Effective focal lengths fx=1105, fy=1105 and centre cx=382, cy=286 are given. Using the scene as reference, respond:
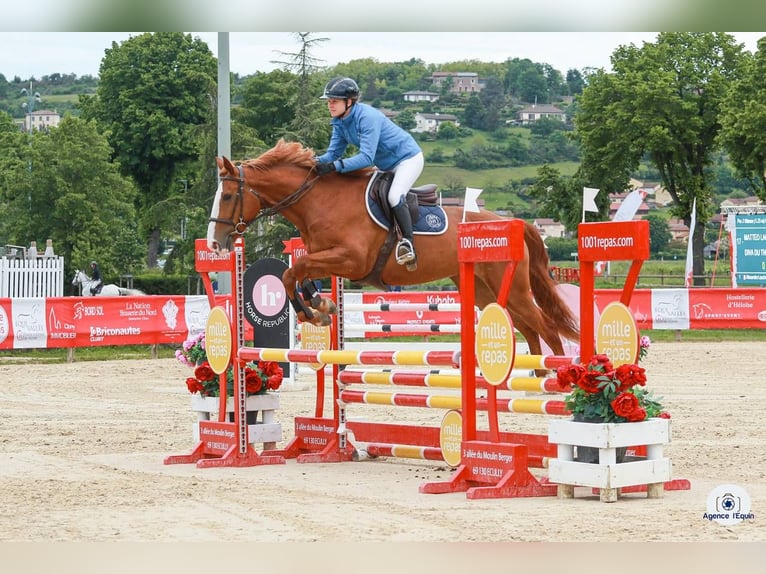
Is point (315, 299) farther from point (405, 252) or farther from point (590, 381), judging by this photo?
point (590, 381)

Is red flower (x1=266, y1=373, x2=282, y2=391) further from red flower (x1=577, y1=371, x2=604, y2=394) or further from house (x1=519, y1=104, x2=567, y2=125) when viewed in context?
house (x1=519, y1=104, x2=567, y2=125)

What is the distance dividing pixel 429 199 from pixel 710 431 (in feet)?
11.2

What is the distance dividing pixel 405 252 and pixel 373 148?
0.72 m

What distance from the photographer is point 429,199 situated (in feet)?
25.7

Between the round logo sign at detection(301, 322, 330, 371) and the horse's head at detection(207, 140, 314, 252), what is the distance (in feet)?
3.78

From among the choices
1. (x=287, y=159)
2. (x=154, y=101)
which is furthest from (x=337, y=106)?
(x=154, y=101)

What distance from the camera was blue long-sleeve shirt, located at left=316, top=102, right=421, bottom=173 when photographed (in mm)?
7336

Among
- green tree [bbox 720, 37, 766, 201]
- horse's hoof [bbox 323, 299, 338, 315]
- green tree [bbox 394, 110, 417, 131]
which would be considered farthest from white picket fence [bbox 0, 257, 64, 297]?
green tree [bbox 720, 37, 766, 201]

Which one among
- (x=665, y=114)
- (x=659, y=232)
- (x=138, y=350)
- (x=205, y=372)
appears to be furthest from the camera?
(x=659, y=232)

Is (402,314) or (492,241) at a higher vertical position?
(492,241)

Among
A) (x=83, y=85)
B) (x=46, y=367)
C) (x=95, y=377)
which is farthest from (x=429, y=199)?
(x=83, y=85)

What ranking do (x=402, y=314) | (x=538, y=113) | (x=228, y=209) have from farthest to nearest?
(x=538, y=113) → (x=402, y=314) → (x=228, y=209)

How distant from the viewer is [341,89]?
7.25 meters

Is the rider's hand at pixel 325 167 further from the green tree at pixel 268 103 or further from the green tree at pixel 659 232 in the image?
the green tree at pixel 659 232
